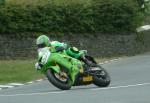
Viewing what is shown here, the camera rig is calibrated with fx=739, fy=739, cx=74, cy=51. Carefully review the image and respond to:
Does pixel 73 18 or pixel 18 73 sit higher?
pixel 73 18

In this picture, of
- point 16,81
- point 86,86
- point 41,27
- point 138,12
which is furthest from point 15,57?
point 86,86

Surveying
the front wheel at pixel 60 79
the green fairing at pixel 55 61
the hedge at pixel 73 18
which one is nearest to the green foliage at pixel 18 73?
the hedge at pixel 73 18

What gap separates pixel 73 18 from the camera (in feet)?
141

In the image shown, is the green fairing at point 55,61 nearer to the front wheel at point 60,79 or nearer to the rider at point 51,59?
the rider at point 51,59

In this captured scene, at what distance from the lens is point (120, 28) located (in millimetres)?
45125

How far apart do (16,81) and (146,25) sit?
26259 mm

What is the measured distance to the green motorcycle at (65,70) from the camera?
1875 cm

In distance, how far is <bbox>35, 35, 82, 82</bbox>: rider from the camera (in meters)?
18.9

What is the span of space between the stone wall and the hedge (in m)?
0.49

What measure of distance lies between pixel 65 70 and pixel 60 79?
0.29m

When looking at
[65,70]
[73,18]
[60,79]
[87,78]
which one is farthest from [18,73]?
[73,18]

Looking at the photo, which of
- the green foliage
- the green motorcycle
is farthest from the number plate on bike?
the green foliage

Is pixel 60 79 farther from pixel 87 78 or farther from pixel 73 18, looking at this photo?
pixel 73 18

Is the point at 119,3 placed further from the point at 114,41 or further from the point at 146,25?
the point at 146,25
